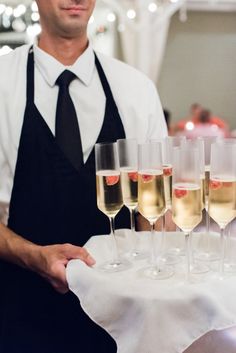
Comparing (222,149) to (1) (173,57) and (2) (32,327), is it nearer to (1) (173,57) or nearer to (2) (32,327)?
(2) (32,327)

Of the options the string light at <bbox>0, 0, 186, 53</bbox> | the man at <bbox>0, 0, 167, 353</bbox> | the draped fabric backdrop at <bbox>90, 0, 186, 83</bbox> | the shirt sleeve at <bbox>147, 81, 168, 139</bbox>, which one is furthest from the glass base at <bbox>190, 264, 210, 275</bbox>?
the draped fabric backdrop at <bbox>90, 0, 186, 83</bbox>

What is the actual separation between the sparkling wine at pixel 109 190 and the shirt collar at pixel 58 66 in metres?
0.56

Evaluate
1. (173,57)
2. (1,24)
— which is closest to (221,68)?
(173,57)

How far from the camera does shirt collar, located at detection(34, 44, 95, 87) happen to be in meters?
1.89

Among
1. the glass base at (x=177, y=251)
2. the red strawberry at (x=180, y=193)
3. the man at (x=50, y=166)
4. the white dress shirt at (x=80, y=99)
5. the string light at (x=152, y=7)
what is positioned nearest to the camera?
the red strawberry at (x=180, y=193)

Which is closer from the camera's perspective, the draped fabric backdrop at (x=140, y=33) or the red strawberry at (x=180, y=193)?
the red strawberry at (x=180, y=193)

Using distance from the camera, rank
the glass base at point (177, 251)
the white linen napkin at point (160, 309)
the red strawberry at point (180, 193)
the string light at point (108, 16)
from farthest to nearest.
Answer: the string light at point (108, 16), the glass base at point (177, 251), the red strawberry at point (180, 193), the white linen napkin at point (160, 309)

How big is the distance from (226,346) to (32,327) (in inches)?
28.0

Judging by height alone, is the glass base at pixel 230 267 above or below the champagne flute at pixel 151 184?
below

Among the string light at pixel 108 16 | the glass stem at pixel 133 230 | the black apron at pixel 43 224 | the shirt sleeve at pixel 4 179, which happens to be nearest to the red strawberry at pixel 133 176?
the glass stem at pixel 133 230

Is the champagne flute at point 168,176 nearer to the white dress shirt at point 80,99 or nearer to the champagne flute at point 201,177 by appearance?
the champagne flute at point 201,177

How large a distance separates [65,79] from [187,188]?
78 centimetres

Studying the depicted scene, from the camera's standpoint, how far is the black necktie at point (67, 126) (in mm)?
1783

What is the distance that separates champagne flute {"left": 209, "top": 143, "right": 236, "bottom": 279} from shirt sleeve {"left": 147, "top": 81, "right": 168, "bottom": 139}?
0.67 meters
